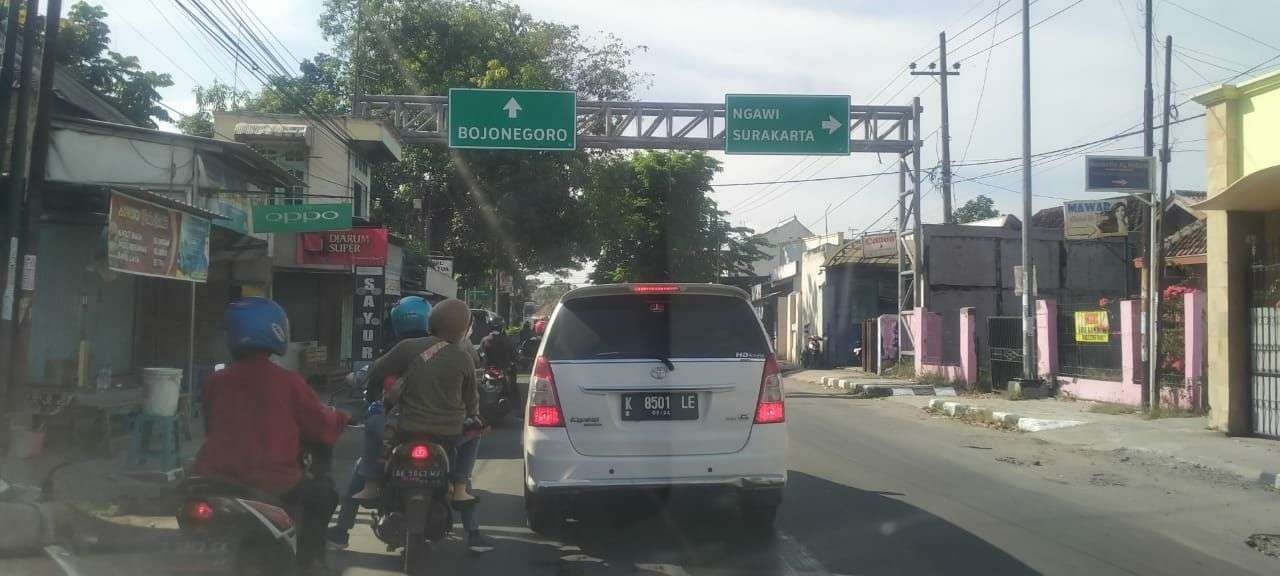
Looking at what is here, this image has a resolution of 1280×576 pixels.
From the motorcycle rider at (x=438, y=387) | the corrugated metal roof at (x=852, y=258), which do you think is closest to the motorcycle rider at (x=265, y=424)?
the motorcycle rider at (x=438, y=387)

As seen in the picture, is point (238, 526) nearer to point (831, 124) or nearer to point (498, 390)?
point (498, 390)

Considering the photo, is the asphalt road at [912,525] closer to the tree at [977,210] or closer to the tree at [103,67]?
the tree at [103,67]

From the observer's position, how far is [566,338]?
6.36 m

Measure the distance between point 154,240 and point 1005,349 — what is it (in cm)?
1706

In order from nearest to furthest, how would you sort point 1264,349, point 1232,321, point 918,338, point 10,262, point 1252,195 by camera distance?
1. point 10,262
2. point 1252,195
3. point 1264,349
4. point 1232,321
5. point 918,338

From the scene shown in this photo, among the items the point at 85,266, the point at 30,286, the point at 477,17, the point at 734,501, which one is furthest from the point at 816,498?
the point at 477,17

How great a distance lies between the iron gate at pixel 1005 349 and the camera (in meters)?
20.7

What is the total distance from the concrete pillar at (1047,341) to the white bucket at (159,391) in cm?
1630

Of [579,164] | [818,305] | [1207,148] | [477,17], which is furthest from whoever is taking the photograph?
[818,305]

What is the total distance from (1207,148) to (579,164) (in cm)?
1860

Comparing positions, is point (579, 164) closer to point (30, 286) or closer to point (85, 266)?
point (85, 266)

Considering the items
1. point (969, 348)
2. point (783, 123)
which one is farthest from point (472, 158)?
point (969, 348)

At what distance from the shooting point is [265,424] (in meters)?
4.18

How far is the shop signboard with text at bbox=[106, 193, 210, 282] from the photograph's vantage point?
380 inches
